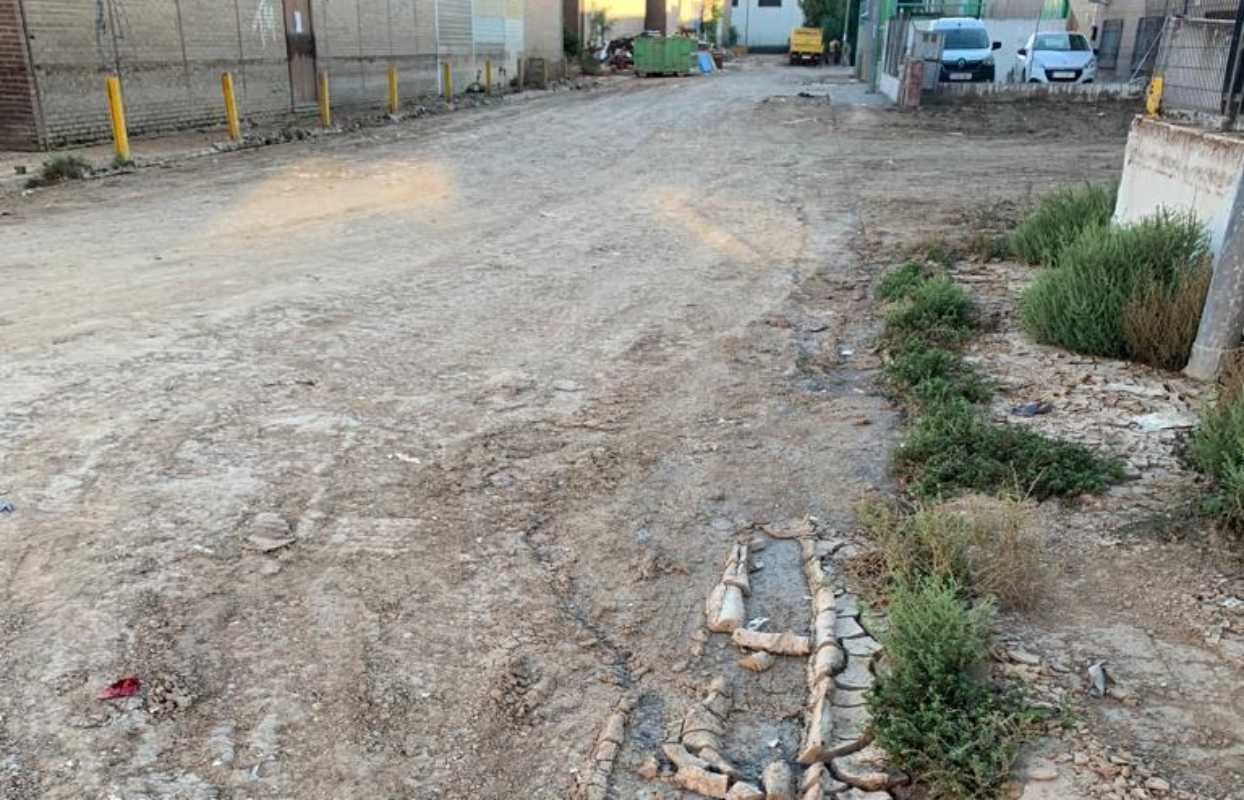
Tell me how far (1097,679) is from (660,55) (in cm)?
4152

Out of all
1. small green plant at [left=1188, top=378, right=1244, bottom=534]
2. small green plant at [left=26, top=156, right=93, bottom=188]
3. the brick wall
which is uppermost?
the brick wall

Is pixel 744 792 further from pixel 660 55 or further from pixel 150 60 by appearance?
pixel 660 55

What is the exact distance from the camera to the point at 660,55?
41750mm

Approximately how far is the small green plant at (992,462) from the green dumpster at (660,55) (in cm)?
3933

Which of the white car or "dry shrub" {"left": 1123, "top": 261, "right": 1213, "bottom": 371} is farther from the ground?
the white car

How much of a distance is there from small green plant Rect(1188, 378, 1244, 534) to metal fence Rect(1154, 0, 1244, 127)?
3.53 m

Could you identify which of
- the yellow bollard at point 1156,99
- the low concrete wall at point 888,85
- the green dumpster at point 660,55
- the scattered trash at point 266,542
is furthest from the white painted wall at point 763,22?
the scattered trash at point 266,542

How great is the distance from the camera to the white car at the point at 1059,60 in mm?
26875

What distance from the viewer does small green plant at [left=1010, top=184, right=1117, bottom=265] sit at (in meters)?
8.73

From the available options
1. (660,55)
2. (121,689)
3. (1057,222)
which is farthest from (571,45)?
(121,689)

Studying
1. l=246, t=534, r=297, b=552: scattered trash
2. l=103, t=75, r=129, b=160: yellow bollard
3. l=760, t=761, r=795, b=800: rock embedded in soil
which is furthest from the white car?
l=760, t=761, r=795, b=800: rock embedded in soil

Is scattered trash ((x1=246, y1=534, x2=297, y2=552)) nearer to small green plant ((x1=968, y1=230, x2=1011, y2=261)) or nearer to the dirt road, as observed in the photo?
the dirt road

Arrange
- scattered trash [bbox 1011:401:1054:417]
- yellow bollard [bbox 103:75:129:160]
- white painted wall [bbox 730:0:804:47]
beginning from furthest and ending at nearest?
1. white painted wall [bbox 730:0:804:47]
2. yellow bollard [bbox 103:75:129:160]
3. scattered trash [bbox 1011:401:1054:417]

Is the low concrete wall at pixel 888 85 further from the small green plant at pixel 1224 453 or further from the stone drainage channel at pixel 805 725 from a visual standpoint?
the stone drainage channel at pixel 805 725
